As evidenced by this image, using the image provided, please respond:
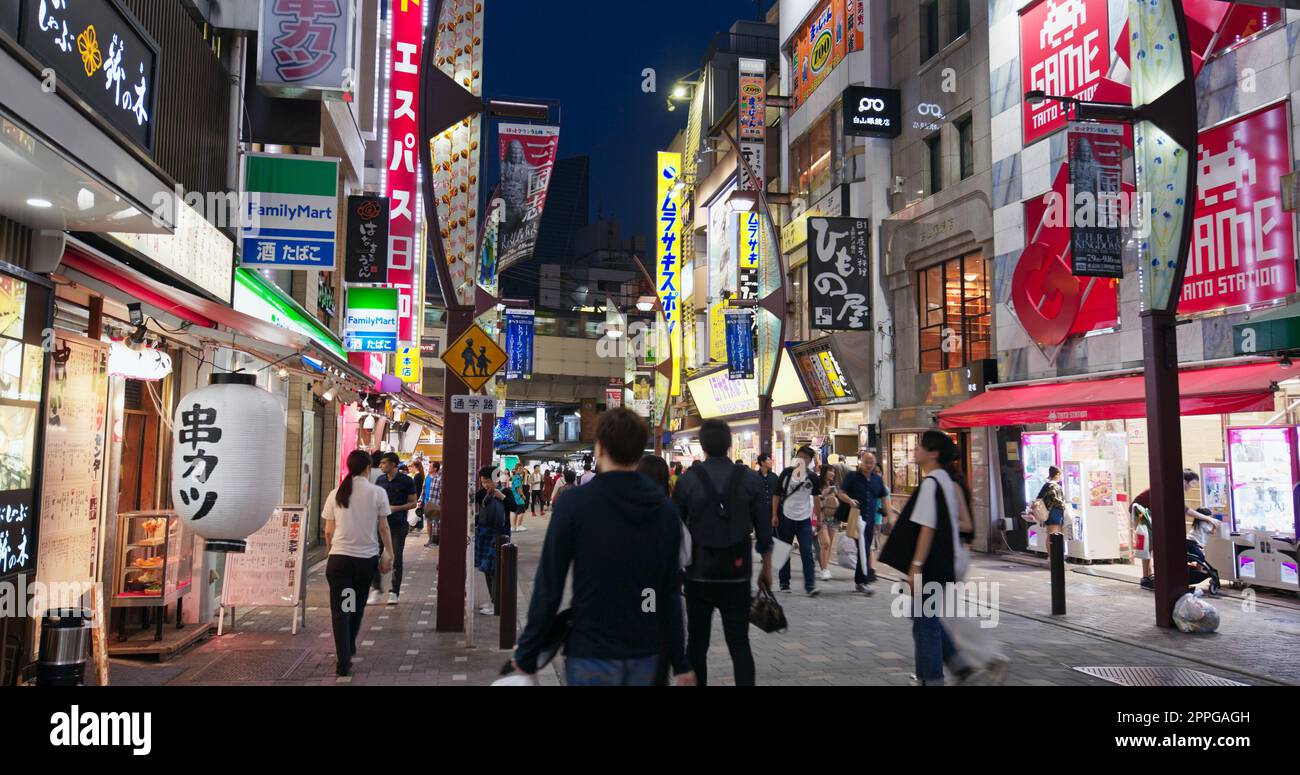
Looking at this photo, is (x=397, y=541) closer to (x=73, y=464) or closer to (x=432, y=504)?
(x=73, y=464)

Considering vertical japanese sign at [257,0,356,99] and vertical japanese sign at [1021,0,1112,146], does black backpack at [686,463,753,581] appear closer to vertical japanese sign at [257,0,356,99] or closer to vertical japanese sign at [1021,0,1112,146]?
vertical japanese sign at [257,0,356,99]

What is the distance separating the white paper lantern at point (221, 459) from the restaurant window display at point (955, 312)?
641 inches

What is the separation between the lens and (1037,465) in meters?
16.8

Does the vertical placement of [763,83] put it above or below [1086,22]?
above

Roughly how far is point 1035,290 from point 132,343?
15.7 m

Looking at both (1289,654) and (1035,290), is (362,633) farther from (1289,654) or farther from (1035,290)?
(1035,290)

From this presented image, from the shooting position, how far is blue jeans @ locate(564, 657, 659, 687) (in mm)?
3641

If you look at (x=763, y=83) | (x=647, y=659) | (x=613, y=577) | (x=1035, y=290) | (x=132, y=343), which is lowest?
(x=647, y=659)

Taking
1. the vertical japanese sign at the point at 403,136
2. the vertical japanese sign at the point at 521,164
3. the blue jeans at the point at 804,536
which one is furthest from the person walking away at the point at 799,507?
the vertical japanese sign at the point at 403,136

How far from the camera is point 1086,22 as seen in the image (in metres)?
16.3

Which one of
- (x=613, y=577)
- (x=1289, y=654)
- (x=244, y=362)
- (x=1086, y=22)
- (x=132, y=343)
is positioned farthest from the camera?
(x=1086, y=22)

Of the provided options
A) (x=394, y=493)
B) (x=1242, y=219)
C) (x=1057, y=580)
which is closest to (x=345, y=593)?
(x=394, y=493)
